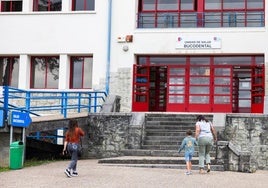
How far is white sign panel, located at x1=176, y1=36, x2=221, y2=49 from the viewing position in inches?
1005

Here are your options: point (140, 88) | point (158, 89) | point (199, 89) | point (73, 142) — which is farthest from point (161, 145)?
point (158, 89)

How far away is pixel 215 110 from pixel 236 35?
11.3ft

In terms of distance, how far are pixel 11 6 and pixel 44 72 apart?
3668 millimetres

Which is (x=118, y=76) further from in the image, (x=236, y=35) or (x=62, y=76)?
(x=236, y=35)

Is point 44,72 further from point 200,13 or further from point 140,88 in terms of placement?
point 200,13

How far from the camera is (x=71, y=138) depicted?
578 inches

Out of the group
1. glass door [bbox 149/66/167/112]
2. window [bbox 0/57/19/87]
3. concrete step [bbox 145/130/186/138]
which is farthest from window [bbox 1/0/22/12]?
concrete step [bbox 145/130/186/138]

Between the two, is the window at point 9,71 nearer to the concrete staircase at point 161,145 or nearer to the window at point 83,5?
the window at point 83,5

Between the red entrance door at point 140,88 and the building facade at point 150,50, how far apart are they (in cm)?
5

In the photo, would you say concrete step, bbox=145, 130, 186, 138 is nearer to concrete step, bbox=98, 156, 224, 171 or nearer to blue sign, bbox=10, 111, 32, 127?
concrete step, bbox=98, 156, 224, 171

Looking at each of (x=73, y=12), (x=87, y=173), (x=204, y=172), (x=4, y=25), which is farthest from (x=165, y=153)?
(x=4, y=25)

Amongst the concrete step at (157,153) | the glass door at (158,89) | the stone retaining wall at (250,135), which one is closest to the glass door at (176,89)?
the glass door at (158,89)

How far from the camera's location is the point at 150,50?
1025 inches

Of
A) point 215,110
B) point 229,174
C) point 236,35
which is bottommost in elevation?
point 229,174
